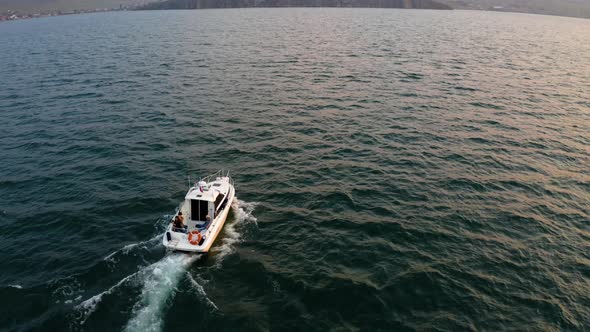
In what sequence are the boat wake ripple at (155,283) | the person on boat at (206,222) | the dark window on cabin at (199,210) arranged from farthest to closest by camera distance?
the dark window on cabin at (199,210) < the person on boat at (206,222) < the boat wake ripple at (155,283)

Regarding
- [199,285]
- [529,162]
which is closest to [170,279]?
[199,285]

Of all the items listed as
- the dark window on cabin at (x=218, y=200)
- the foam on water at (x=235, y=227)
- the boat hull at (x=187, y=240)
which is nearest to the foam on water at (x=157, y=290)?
the boat hull at (x=187, y=240)

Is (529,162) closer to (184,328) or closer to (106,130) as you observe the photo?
(184,328)

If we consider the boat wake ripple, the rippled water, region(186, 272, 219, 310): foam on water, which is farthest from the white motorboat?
region(186, 272, 219, 310): foam on water

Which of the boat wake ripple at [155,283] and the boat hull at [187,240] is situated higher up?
the boat hull at [187,240]

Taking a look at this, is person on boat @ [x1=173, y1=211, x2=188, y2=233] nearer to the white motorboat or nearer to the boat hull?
the white motorboat

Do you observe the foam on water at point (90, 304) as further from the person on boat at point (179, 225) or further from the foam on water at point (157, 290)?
the person on boat at point (179, 225)
